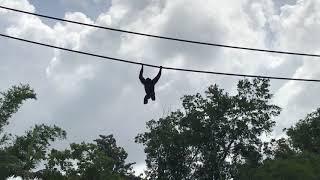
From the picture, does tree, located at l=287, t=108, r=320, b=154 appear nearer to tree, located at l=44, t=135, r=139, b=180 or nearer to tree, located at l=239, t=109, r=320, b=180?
tree, located at l=239, t=109, r=320, b=180

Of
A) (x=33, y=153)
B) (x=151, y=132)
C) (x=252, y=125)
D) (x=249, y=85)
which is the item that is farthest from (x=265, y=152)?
(x=33, y=153)

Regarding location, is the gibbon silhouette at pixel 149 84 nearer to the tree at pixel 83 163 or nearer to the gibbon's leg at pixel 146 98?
the gibbon's leg at pixel 146 98

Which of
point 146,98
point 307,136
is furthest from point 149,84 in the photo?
point 307,136

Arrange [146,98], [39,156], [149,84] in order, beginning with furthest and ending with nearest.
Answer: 1. [39,156]
2. [146,98]
3. [149,84]

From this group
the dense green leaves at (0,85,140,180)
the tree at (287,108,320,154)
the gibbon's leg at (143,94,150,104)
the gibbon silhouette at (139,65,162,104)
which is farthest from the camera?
the tree at (287,108,320,154)

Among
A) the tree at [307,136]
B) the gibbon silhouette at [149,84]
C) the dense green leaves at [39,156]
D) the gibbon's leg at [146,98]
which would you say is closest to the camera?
the gibbon silhouette at [149,84]

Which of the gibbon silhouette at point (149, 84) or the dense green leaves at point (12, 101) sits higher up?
the dense green leaves at point (12, 101)

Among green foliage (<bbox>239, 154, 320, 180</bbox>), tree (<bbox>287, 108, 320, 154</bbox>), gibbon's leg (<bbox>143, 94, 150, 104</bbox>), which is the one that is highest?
tree (<bbox>287, 108, 320, 154</bbox>)

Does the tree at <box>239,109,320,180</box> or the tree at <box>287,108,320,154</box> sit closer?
the tree at <box>239,109,320,180</box>

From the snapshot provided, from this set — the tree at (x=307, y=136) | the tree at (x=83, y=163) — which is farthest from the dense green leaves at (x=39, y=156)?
the tree at (x=307, y=136)

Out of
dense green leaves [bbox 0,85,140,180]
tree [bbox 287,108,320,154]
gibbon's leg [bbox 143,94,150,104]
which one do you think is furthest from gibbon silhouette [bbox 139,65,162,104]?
tree [bbox 287,108,320,154]

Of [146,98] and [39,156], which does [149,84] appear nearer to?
[146,98]

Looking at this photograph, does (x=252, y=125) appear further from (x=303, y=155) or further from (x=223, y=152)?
(x=303, y=155)

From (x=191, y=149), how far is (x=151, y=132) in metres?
5.04
